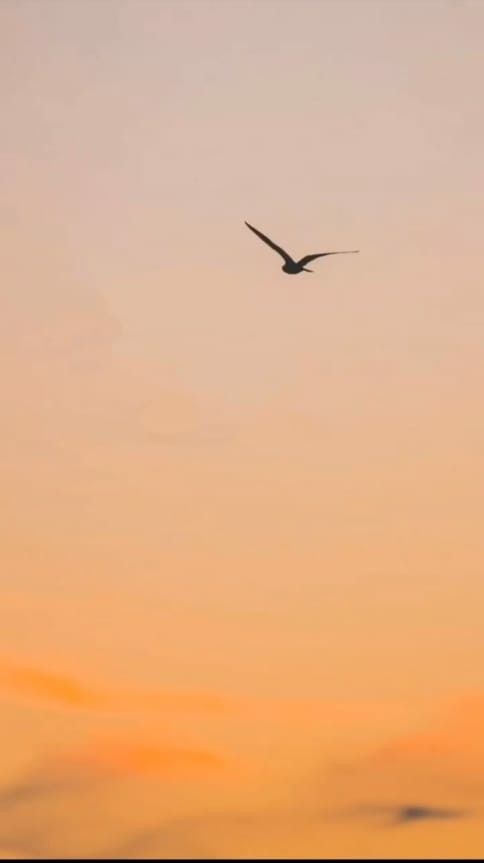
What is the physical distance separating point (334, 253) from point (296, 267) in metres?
17.7

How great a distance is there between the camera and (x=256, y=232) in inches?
5694

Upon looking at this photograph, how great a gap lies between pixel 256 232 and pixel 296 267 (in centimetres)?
790

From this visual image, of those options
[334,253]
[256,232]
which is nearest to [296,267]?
[256,232]

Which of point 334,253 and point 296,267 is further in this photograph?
point 296,267

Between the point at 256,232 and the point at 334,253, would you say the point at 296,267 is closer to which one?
the point at 256,232

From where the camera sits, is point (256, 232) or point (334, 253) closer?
point (334, 253)

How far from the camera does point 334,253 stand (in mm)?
133750

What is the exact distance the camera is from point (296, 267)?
151 metres

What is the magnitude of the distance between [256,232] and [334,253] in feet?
41.9
